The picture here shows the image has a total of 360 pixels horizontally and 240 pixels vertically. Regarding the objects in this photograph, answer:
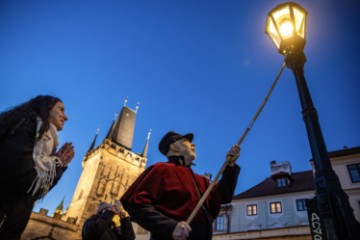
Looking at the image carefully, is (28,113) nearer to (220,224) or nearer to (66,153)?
(66,153)

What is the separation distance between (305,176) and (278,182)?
330 centimetres

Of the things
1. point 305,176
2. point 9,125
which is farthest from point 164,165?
point 305,176

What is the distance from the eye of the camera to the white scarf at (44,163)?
8.53 ft

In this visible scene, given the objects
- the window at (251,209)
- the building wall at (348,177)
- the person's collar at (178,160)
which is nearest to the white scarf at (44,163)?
the person's collar at (178,160)

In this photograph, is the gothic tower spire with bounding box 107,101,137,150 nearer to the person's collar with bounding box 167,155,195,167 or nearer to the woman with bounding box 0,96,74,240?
the person's collar with bounding box 167,155,195,167

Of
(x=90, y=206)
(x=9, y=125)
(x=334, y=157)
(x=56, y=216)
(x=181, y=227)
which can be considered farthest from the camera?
(x=90, y=206)

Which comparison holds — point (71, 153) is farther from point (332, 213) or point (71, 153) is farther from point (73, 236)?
point (73, 236)

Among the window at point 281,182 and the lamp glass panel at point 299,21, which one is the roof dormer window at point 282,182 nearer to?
the window at point 281,182

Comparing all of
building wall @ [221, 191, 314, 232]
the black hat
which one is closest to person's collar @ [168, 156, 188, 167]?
the black hat

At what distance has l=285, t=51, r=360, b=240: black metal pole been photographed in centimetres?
256

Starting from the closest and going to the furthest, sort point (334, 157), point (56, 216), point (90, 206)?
point (334, 157) → point (56, 216) → point (90, 206)

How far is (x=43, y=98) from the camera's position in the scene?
332cm

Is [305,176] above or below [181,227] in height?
above

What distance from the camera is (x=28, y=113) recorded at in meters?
2.91
